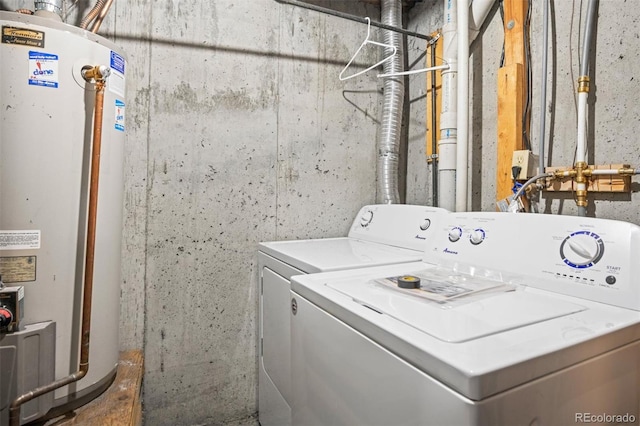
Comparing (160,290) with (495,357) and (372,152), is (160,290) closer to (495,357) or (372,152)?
(372,152)

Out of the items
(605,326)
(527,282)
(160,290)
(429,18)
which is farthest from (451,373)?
(429,18)

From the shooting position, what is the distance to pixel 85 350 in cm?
106

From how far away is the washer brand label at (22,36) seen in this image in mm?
956

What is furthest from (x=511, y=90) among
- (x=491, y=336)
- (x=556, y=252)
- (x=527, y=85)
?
(x=491, y=336)

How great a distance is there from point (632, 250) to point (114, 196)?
4.68 feet

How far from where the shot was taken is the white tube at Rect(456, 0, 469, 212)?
151cm

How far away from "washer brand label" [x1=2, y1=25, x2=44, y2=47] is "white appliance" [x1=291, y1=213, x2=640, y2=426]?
979mm

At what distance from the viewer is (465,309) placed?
0.77 m

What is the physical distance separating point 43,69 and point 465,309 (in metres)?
1.25

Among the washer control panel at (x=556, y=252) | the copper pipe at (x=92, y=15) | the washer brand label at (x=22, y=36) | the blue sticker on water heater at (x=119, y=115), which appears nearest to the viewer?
the washer control panel at (x=556, y=252)

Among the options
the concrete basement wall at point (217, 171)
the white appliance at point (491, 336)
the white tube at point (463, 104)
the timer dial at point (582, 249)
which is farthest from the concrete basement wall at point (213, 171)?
the timer dial at point (582, 249)

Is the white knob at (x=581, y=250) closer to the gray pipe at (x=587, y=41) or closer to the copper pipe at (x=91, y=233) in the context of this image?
the gray pipe at (x=587, y=41)

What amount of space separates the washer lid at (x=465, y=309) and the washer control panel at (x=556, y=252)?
0.24ft

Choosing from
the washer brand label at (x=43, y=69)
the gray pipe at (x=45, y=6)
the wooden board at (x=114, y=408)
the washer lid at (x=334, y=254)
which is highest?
the gray pipe at (x=45, y=6)
